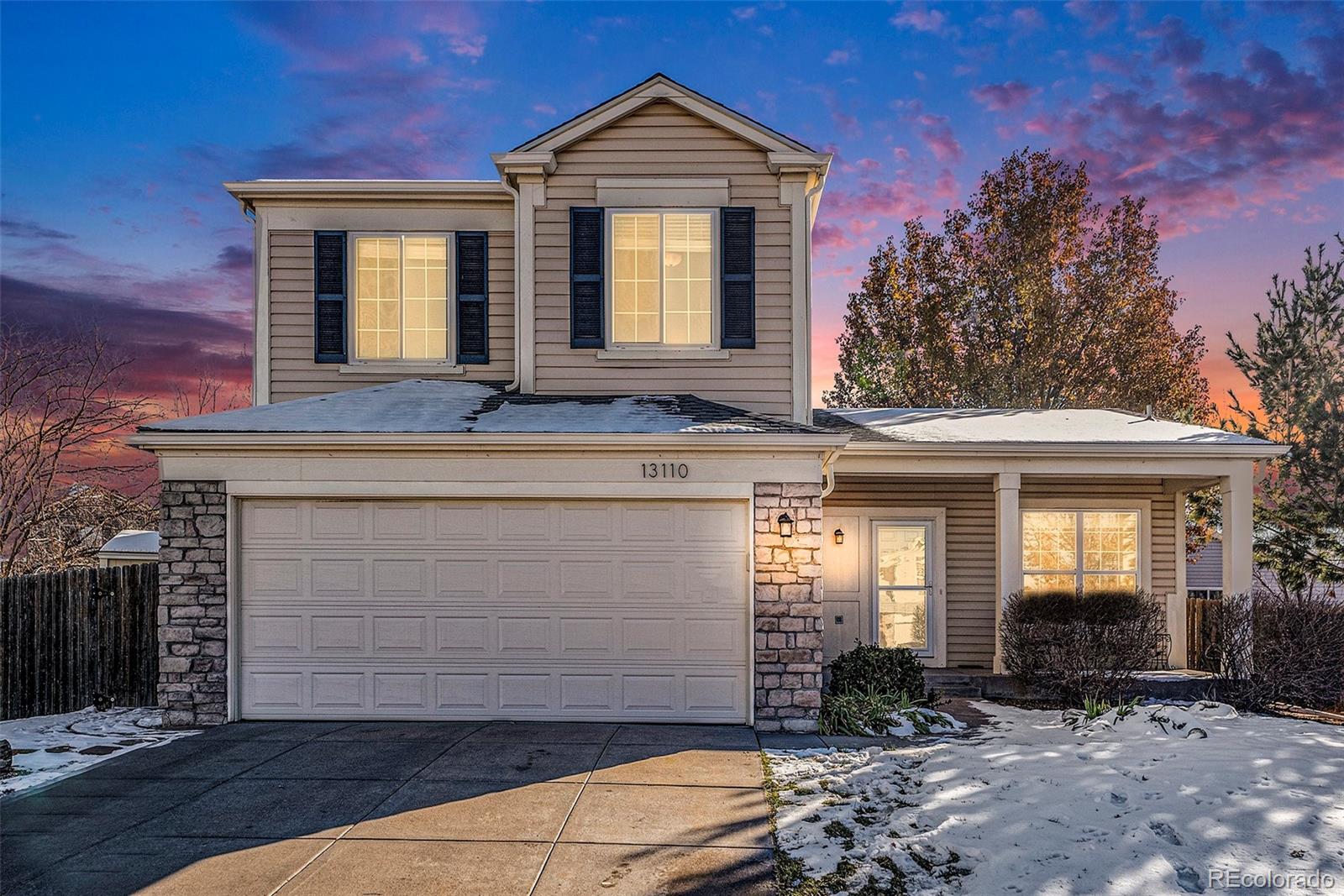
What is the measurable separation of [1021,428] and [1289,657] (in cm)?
391

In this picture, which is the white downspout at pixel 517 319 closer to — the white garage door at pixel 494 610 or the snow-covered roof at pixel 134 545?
the white garage door at pixel 494 610

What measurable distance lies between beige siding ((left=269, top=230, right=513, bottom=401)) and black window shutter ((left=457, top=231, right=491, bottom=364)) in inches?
2.9

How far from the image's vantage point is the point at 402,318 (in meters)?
9.98

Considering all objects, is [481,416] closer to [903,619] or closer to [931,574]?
[903,619]

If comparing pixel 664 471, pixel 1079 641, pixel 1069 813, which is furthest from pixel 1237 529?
pixel 664 471

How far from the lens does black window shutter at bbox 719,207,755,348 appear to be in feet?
30.0

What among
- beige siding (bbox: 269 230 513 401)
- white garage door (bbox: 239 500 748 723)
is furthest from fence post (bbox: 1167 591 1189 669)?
beige siding (bbox: 269 230 513 401)

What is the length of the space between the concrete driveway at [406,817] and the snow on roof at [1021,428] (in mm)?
4924

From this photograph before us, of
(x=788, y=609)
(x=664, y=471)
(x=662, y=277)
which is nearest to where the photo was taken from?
(x=788, y=609)

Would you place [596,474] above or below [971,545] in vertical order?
above

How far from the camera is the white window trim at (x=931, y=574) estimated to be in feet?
35.2

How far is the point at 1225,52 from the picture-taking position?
41.0ft

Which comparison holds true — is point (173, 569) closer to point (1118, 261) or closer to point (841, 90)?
point (841, 90)

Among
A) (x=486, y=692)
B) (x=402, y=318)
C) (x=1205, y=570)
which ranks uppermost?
(x=402, y=318)
